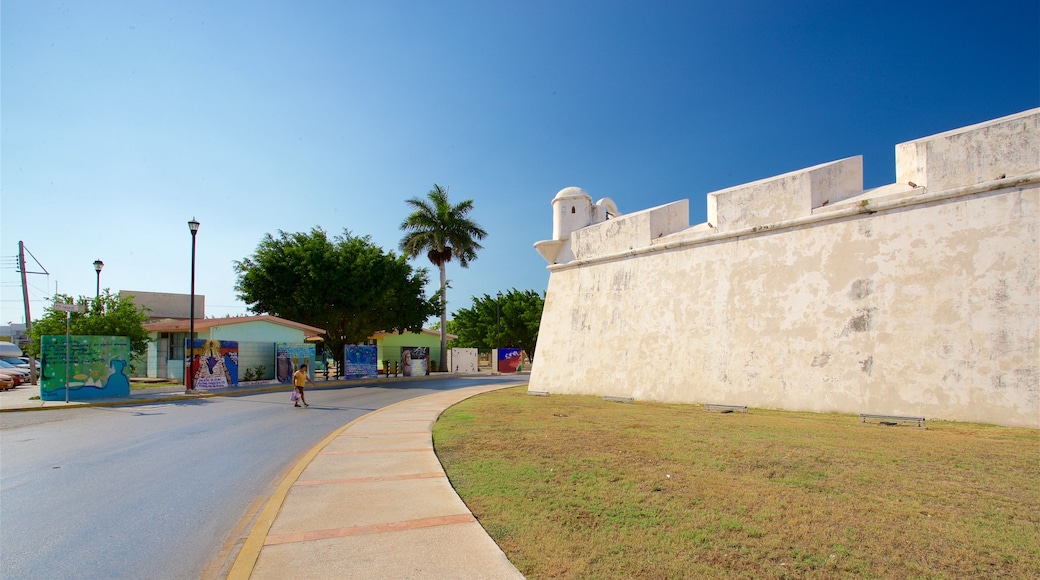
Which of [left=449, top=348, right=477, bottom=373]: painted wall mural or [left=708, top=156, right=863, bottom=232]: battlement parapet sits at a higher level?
[left=708, top=156, right=863, bottom=232]: battlement parapet

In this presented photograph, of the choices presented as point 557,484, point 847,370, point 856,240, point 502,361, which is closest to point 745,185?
point 856,240

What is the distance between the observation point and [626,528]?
14.8 ft

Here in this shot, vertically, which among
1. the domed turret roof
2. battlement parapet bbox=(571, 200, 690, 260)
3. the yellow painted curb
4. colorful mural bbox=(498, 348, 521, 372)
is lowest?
colorful mural bbox=(498, 348, 521, 372)

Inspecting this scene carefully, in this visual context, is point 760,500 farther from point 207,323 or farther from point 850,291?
point 207,323

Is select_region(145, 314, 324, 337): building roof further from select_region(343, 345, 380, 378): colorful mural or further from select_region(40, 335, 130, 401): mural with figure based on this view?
select_region(40, 335, 130, 401): mural with figure

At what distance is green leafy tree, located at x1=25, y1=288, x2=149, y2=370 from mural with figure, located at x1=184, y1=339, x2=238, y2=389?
192 cm

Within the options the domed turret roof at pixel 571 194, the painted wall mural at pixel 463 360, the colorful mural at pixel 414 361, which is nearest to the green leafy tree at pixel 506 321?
the painted wall mural at pixel 463 360

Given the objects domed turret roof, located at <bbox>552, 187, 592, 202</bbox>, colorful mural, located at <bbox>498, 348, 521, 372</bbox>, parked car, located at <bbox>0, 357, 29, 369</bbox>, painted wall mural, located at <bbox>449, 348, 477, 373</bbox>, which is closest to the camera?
domed turret roof, located at <bbox>552, 187, 592, 202</bbox>

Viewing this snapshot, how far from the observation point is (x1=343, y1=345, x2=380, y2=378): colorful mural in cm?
3225

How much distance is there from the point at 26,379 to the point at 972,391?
4003 cm

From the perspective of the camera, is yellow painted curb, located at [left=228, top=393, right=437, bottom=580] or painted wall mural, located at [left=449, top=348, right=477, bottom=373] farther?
painted wall mural, located at [left=449, top=348, right=477, bottom=373]

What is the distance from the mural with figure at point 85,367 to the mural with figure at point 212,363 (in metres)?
2.75

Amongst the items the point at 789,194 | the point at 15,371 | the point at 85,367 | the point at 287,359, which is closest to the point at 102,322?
the point at 85,367

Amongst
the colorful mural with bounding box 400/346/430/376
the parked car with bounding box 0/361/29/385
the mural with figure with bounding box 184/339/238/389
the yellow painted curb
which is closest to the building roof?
the mural with figure with bounding box 184/339/238/389
